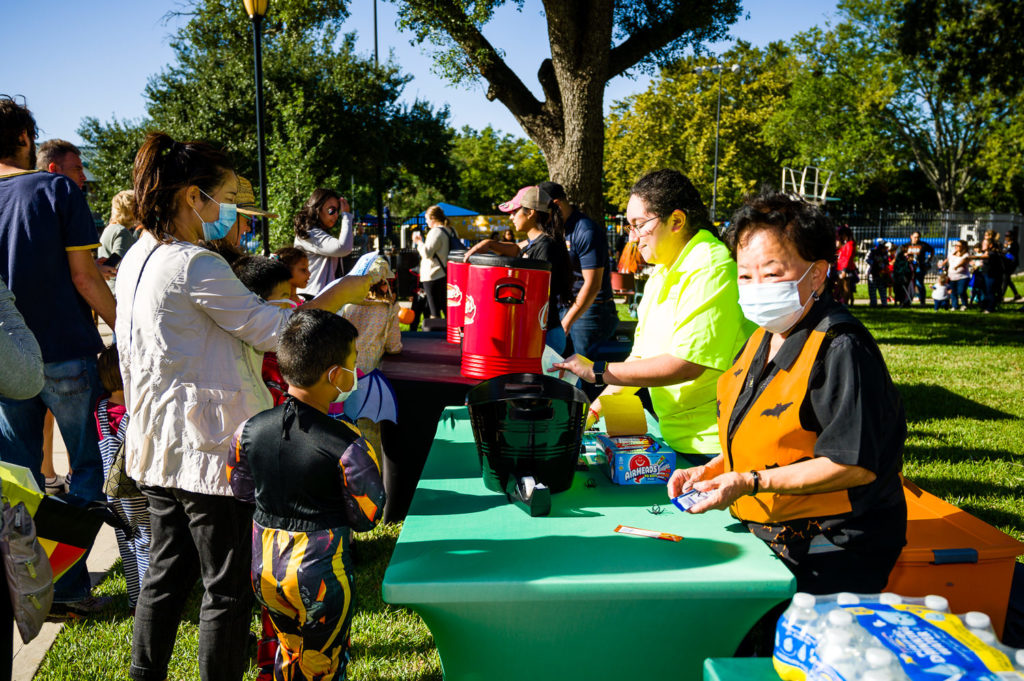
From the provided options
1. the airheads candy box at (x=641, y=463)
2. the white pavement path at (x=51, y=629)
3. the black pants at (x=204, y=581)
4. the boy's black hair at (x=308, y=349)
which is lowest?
the white pavement path at (x=51, y=629)

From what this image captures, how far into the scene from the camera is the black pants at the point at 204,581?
87.9 inches

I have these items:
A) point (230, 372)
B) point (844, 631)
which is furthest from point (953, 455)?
point (230, 372)

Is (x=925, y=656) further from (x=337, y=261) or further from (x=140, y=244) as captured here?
(x=337, y=261)

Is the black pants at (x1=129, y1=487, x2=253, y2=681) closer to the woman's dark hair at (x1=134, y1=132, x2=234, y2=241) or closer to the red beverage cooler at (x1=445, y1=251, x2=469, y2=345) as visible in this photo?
the woman's dark hair at (x1=134, y1=132, x2=234, y2=241)

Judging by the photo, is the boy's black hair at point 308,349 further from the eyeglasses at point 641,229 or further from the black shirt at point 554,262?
the black shirt at point 554,262

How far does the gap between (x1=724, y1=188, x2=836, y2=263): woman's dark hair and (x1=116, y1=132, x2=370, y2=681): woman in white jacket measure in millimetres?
1462

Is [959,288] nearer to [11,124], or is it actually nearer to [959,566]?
[959,566]

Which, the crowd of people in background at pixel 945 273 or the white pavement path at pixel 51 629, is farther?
the crowd of people in background at pixel 945 273

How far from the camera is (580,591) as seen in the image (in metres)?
1.69

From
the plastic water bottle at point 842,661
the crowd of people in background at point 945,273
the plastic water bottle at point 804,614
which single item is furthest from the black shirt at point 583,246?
the crowd of people in background at point 945,273

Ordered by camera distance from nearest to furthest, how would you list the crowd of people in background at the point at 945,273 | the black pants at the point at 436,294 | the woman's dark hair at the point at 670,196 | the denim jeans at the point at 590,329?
the woman's dark hair at the point at 670,196, the denim jeans at the point at 590,329, the black pants at the point at 436,294, the crowd of people in background at the point at 945,273

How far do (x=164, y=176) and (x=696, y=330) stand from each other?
179cm

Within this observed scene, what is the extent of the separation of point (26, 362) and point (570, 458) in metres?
1.48

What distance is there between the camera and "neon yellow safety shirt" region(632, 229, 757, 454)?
2420 millimetres
